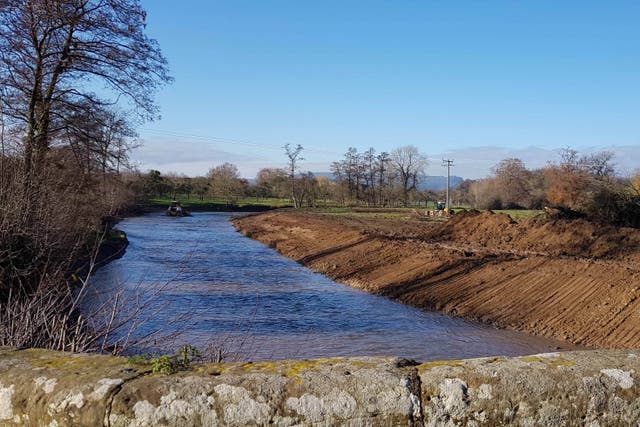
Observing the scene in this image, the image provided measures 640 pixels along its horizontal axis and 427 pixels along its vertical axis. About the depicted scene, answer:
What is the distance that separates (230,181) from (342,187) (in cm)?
2254

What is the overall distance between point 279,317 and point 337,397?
13791 millimetres

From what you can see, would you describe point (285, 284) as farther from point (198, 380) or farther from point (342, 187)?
point (342, 187)

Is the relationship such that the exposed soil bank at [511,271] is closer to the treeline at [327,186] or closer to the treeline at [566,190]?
the treeline at [566,190]

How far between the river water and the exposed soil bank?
998mm

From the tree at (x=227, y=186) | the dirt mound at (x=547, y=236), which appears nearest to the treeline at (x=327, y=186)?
the tree at (x=227, y=186)

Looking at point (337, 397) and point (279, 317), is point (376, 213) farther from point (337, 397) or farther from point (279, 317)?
point (337, 397)

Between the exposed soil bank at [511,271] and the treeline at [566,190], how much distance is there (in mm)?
2706

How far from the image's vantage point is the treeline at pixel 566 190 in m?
24.6

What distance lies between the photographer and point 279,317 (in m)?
15.8

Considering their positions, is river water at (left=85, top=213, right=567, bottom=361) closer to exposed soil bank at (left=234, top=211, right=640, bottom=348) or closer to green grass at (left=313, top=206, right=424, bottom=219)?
exposed soil bank at (left=234, top=211, right=640, bottom=348)

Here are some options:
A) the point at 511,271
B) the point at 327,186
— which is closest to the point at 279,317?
the point at 511,271

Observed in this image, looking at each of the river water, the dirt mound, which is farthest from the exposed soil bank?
the river water

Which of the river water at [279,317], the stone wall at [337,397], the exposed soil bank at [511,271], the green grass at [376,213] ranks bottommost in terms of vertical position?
the river water at [279,317]

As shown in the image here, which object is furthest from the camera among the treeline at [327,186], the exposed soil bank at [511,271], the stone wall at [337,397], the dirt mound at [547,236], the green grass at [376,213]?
the treeline at [327,186]
